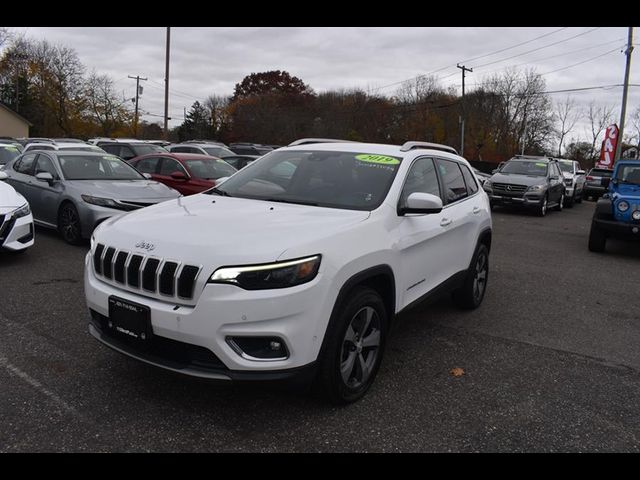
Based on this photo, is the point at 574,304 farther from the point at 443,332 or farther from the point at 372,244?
the point at 372,244

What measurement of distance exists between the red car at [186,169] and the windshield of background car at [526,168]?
32.5 ft

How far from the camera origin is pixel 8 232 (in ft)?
21.3

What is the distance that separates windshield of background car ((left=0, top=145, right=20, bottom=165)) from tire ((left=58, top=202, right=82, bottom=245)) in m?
7.74

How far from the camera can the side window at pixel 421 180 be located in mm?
4086

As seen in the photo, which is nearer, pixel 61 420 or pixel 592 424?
pixel 61 420

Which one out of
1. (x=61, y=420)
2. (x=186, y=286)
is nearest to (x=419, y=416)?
(x=186, y=286)

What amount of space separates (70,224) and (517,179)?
12.9m

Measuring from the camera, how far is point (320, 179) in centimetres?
418

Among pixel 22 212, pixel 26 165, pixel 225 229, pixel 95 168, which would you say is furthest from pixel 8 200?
pixel 225 229

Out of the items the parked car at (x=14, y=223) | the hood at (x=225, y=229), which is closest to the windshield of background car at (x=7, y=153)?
the parked car at (x=14, y=223)

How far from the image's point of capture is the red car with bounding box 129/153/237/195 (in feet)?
35.1

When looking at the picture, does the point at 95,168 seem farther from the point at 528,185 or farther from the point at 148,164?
the point at 528,185

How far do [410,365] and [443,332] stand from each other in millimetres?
944
